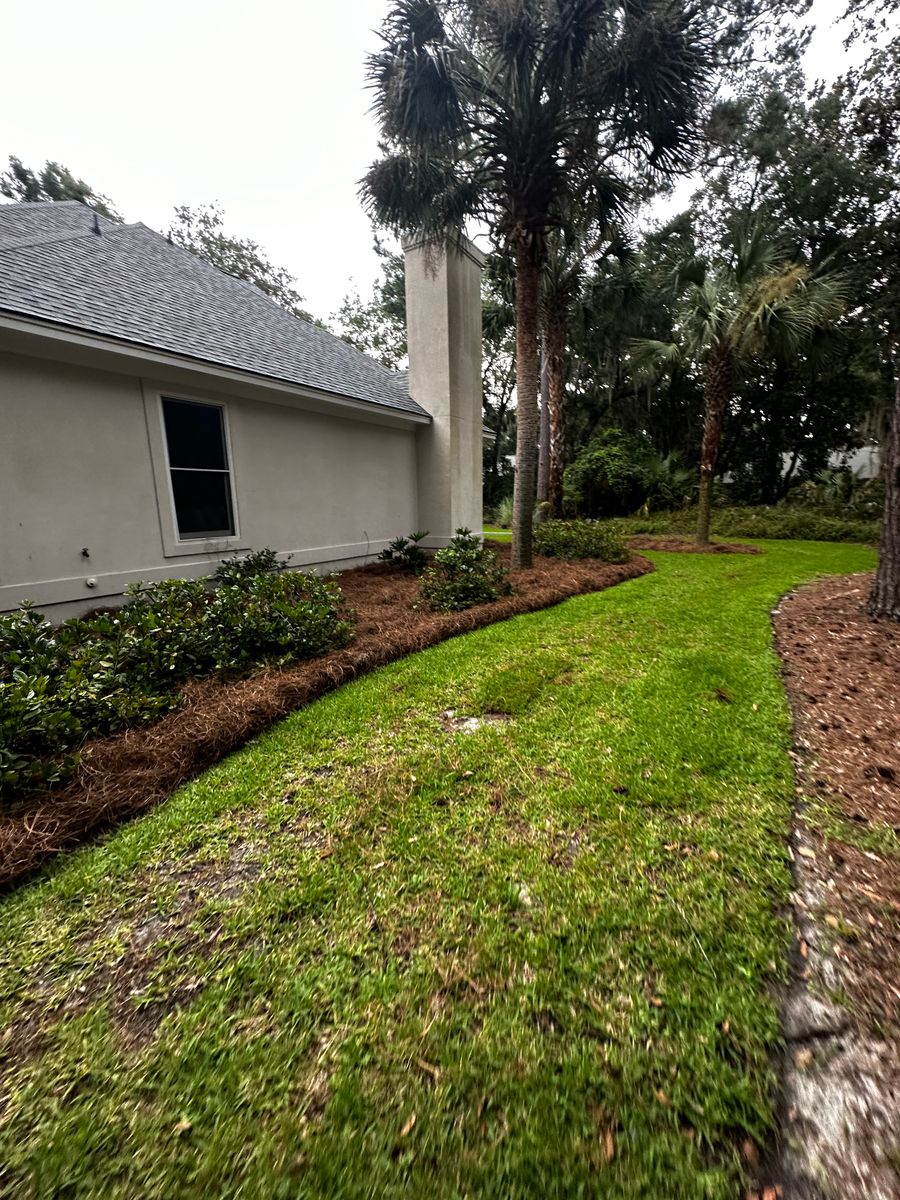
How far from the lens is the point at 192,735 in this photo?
277cm

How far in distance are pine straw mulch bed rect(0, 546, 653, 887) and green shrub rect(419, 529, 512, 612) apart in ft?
0.79

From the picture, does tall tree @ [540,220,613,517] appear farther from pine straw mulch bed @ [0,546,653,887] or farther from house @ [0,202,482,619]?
pine straw mulch bed @ [0,546,653,887]

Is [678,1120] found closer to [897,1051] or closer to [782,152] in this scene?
[897,1051]

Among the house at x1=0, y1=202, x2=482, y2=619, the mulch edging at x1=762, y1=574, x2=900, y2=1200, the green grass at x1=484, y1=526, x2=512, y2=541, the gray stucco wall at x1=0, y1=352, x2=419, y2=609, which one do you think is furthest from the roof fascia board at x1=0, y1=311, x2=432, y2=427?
the mulch edging at x1=762, y1=574, x2=900, y2=1200

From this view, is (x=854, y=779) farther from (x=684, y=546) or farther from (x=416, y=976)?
(x=684, y=546)

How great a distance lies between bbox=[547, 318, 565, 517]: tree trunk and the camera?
492 inches

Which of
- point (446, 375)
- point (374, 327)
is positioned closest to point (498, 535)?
point (446, 375)

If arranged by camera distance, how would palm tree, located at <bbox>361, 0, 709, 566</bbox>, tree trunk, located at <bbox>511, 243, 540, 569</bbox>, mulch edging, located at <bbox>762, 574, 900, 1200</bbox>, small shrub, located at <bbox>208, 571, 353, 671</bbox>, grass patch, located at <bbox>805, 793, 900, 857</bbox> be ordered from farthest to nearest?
1. tree trunk, located at <bbox>511, 243, 540, 569</bbox>
2. palm tree, located at <bbox>361, 0, 709, 566</bbox>
3. small shrub, located at <bbox>208, 571, 353, 671</bbox>
4. grass patch, located at <bbox>805, 793, 900, 857</bbox>
5. mulch edging, located at <bbox>762, 574, 900, 1200</bbox>

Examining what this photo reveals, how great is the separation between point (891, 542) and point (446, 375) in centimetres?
727

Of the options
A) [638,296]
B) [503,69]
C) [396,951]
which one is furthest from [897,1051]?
[638,296]

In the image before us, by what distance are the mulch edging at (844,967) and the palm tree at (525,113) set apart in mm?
5345

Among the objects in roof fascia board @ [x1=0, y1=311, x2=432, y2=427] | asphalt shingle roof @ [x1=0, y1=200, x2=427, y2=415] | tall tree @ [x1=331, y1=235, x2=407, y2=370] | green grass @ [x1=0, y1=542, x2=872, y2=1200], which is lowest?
green grass @ [x1=0, y1=542, x2=872, y2=1200]

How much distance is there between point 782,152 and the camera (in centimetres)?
1388

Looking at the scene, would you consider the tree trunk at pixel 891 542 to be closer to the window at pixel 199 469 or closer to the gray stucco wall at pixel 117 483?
the gray stucco wall at pixel 117 483
